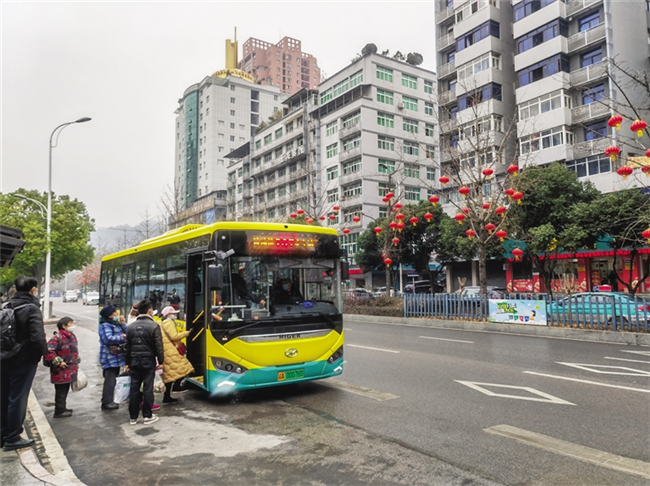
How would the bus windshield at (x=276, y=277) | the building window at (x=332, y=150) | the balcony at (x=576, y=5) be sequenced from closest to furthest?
the bus windshield at (x=276, y=277) → the balcony at (x=576, y=5) → the building window at (x=332, y=150)

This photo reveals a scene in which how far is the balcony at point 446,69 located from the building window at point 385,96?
9742 millimetres

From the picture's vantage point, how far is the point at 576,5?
108 feet

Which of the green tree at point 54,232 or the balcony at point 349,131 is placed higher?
the balcony at point 349,131

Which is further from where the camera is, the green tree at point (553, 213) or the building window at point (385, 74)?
the building window at point (385, 74)

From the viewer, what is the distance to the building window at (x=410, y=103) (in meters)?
54.4

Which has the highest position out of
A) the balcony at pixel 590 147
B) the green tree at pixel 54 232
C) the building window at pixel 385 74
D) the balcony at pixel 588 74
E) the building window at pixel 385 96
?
the building window at pixel 385 74

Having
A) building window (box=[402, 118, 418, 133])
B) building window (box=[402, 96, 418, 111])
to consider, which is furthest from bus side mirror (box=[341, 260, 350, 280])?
building window (box=[402, 96, 418, 111])

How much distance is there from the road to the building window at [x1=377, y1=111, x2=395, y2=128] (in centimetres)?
4468

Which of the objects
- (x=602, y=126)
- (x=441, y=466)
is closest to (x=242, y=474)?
(x=441, y=466)

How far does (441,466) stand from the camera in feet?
15.1

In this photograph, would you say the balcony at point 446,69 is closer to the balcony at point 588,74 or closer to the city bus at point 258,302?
the balcony at point 588,74

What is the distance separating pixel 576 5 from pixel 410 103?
2328 centimetres

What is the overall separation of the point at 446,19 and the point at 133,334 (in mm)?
43750

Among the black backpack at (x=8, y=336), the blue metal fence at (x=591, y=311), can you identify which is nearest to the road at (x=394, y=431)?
the black backpack at (x=8, y=336)
